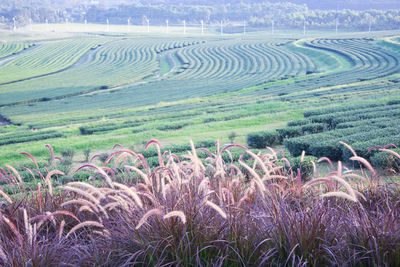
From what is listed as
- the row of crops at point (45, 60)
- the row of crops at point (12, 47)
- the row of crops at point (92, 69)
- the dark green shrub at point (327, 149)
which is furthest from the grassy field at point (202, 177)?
the row of crops at point (12, 47)

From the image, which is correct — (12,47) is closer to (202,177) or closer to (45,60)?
(45,60)

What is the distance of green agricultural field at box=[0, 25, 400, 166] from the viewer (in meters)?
22.7

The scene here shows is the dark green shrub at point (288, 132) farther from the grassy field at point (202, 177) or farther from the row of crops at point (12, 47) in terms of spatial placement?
the row of crops at point (12, 47)

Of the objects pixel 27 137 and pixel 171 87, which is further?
pixel 171 87

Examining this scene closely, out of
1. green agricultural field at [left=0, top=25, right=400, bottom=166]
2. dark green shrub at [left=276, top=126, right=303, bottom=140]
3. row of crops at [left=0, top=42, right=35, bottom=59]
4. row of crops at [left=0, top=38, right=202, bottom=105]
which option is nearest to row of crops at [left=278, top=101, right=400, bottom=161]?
dark green shrub at [left=276, top=126, right=303, bottom=140]

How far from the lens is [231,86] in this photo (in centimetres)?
6047

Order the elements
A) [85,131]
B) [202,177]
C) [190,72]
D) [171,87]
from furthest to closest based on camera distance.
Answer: [190,72] → [171,87] → [85,131] → [202,177]

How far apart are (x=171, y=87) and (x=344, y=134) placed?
169 feet

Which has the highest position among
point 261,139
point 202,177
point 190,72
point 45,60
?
point 202,177

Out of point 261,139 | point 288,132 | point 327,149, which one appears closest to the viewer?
point 327,149

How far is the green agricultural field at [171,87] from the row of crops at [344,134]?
0.26 m

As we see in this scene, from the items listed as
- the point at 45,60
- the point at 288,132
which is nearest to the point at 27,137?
the point at 288,132

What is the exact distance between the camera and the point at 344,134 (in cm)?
1323

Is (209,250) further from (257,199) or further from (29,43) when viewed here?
(29,43)
